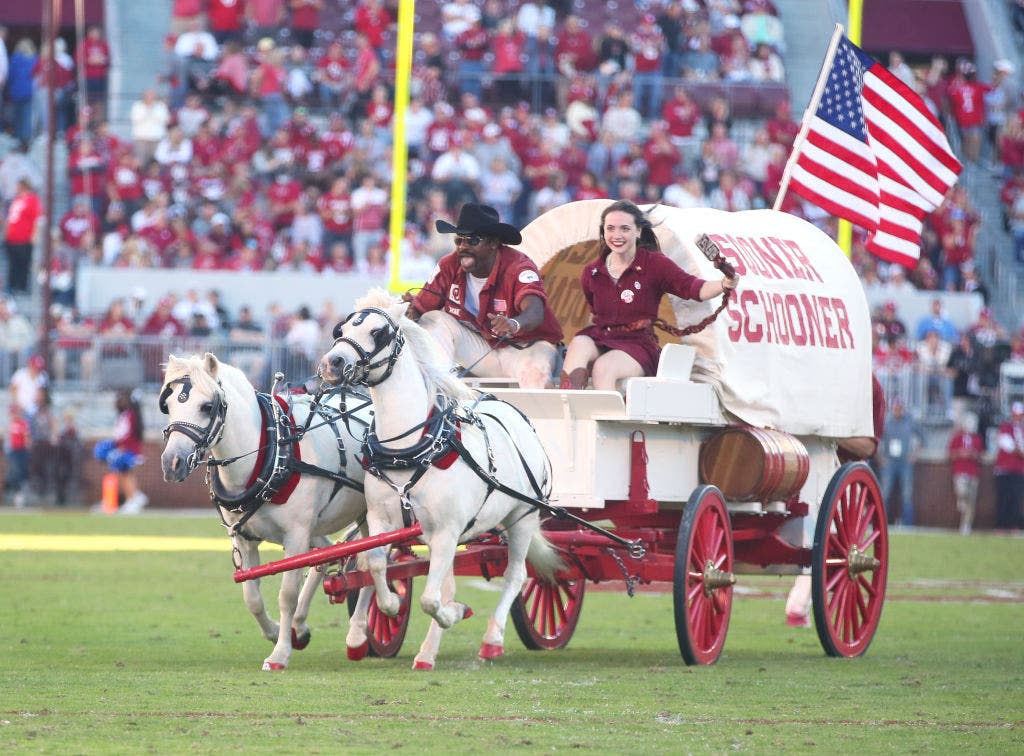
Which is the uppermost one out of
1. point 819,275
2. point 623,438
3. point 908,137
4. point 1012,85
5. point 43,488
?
point 1012,85

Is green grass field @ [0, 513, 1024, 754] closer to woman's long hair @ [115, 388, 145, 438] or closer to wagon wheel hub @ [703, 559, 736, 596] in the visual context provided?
wagon wheel hub @ [703, 559, 736, 596]

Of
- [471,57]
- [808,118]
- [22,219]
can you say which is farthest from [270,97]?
[808,118]

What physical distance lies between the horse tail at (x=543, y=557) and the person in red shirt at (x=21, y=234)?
64.7ft

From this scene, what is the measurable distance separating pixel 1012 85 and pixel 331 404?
26.0 m

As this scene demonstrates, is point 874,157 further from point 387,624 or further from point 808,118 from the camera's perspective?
point 387,624

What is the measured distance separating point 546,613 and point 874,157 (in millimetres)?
5255

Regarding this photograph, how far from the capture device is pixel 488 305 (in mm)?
11562

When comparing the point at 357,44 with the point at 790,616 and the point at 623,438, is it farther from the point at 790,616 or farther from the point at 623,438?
the point at 623,438

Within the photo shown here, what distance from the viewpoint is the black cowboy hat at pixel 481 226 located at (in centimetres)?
1130

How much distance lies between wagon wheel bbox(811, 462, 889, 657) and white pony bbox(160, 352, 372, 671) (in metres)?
3.02

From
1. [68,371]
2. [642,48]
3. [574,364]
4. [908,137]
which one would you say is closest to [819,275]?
[574,364]

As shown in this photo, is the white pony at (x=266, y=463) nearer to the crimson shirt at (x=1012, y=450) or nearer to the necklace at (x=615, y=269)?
the necklace at (x=615, y=269)

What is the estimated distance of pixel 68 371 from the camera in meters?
27.1

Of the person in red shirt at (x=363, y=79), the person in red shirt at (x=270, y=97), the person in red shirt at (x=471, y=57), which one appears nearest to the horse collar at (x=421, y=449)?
the person in red shirt at (x=270, y=97)
